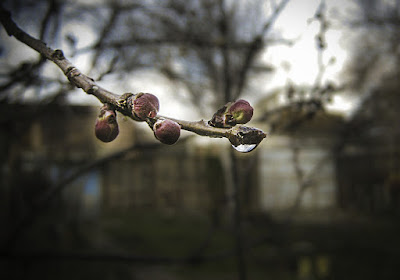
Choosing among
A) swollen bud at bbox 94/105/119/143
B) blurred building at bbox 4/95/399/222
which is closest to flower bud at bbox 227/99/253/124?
swollen bud at bbox 94/105/119/143

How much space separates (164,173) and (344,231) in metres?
7.28

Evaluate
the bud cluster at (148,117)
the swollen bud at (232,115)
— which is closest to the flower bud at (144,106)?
the bud cluster at (148,117)

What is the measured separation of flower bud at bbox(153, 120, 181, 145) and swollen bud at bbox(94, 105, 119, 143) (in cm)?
11

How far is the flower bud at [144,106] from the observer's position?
52 centimetres

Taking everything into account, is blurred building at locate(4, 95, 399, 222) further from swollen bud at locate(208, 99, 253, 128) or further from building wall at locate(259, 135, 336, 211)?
swollen bud at locate(208, 99, 253, 128)

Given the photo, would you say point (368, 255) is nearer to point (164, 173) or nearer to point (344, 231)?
point (344, 231)

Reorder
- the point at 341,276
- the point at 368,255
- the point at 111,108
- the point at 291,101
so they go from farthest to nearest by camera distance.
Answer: the point at 368,255
the point at 341,276
the point at 291,101
the point at 111,108

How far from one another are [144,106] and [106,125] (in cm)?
10

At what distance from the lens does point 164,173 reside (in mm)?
13352

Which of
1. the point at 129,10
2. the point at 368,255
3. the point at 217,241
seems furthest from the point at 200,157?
the point at 129,10

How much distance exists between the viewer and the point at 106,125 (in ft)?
1.89

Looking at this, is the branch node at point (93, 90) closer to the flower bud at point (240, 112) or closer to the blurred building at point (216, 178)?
the flower bud at point (240, 112)

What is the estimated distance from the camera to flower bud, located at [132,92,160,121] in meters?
0.52

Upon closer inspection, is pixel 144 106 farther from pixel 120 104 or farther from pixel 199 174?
pixel 199 174
